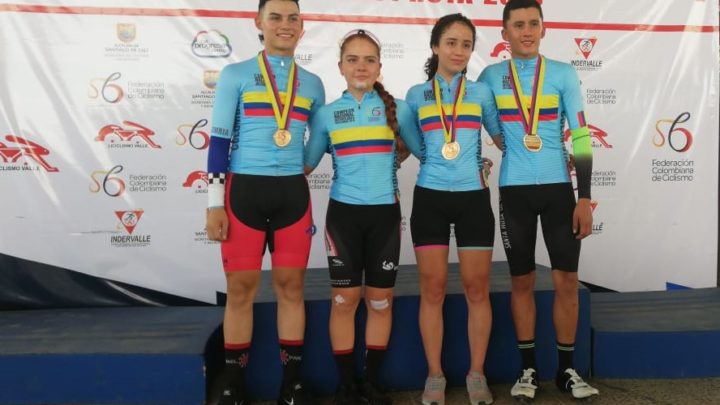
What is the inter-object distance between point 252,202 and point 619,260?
9.74 ft

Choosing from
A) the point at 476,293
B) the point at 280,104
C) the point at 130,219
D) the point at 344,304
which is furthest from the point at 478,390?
the point at 130,219

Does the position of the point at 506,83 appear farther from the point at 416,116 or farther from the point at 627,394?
the point at 627,394

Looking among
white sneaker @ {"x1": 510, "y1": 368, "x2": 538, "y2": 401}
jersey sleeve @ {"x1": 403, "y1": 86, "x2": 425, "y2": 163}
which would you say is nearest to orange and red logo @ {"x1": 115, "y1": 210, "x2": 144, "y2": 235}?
jersey sleeve @ {"x1": 403, "y1": 86, "x2": 425, "y2": 163}

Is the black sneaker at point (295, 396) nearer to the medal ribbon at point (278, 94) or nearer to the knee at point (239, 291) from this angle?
the knee at point (239, 291)

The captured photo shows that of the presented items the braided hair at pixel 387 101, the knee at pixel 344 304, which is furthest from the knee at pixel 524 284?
the braided hair at pixel 387 101

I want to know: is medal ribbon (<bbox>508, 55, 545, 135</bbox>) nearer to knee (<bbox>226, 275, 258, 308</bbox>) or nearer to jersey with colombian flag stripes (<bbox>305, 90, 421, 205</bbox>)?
jersey with colombian flag stripes (<bbox>305, 90, 421, 205</bbox>)

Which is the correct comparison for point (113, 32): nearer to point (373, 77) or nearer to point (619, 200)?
point (373, 77)

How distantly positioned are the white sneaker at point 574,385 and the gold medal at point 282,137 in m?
1.66

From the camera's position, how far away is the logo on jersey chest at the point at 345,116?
6.99ft

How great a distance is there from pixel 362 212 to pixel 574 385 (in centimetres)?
125

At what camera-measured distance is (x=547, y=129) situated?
2.22 metres

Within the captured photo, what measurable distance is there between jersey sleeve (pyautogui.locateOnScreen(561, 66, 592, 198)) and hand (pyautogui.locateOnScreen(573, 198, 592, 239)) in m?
0.04

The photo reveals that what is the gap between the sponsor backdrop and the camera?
332 centimetres

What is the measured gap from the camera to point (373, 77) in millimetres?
2154
